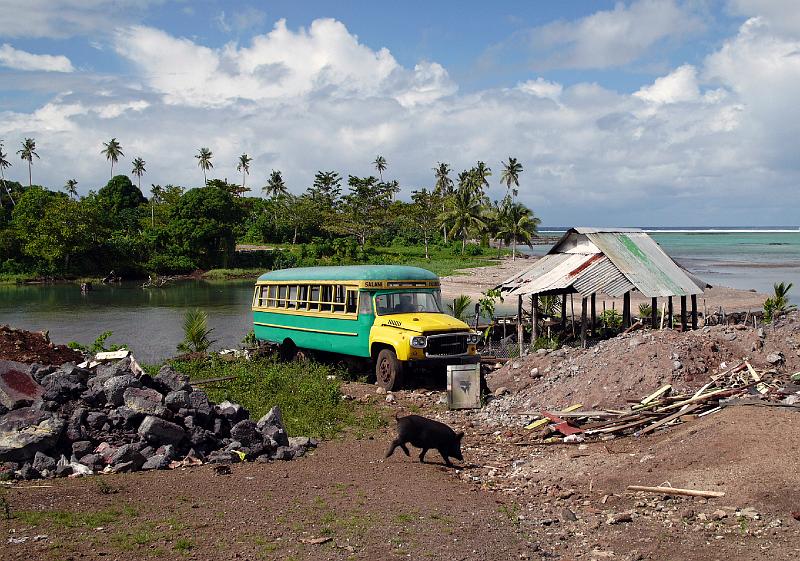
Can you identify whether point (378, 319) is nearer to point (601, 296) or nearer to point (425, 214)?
point (601, 296)

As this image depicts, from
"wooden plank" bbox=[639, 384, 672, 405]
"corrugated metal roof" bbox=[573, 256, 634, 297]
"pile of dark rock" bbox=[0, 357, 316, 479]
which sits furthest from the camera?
"corrugated metal roof" bbox=[573, 256, 634, 297]

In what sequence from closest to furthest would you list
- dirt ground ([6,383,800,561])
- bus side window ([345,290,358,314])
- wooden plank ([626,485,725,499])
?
dirt ground ([6,383,800,561]), wooden plank ([626,485,725,499]), bus side window ([345,290,358,314])

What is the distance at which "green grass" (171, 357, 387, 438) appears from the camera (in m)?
13.6

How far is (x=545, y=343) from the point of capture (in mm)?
22219

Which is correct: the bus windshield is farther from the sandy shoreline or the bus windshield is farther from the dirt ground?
the sandy shoreline

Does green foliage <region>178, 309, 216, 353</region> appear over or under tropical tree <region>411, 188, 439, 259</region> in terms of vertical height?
under

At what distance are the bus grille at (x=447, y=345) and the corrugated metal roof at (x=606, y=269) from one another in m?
3.94

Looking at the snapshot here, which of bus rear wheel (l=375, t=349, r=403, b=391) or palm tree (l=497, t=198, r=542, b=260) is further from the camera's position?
palm tree (l=497, t=198, r=542, b=260)

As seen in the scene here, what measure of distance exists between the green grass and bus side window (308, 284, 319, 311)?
1564 mm

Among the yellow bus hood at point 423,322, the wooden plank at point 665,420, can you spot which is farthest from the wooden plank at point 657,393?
the yellow bus hood at point 423,322

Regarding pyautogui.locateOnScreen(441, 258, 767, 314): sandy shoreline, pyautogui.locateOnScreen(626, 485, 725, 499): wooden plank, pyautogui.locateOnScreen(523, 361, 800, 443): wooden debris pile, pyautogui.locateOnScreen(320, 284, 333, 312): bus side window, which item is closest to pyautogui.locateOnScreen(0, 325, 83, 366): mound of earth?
pyautogui.locateOnScreen(320, 284, 333, 312): bus side window

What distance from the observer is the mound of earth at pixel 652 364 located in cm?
1365

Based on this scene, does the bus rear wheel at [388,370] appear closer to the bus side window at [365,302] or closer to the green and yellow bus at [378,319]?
the green and yellow bus at [378,319]

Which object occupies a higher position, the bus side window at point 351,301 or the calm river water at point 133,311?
the bus side window at point 351,301
